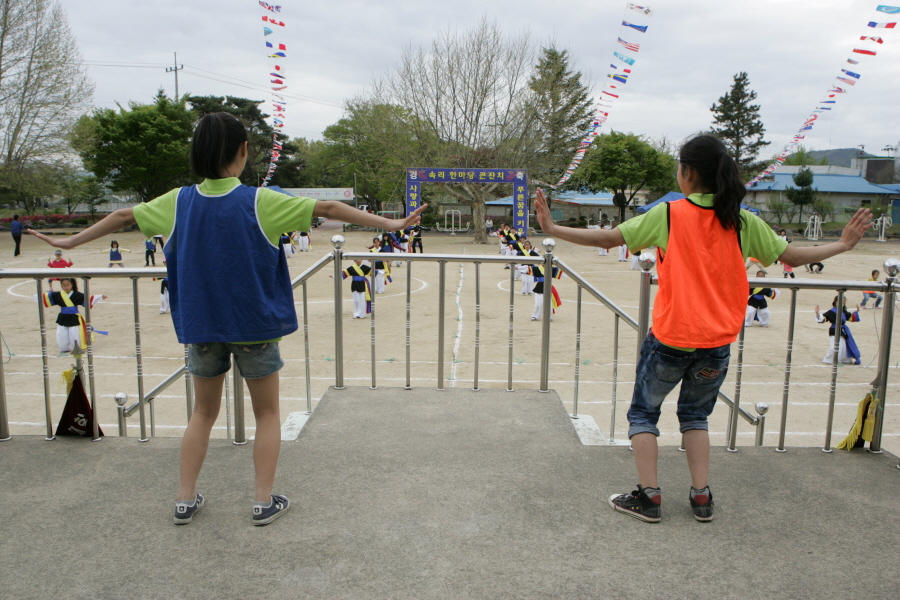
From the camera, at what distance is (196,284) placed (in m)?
→ 2.52

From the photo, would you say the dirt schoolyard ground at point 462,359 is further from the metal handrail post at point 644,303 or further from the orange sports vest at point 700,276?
the metal handrail post at point 644,303

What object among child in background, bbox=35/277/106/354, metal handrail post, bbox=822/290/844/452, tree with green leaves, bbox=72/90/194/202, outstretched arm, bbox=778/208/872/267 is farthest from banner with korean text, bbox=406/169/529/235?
outstretched arm, bbox=778/208/872/267

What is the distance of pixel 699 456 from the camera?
2824mm

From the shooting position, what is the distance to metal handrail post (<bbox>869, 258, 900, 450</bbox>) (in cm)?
339

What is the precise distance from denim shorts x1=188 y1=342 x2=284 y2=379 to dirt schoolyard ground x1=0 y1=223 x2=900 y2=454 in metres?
0.27

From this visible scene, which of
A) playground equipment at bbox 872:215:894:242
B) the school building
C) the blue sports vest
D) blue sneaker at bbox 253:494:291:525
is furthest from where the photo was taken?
the school building

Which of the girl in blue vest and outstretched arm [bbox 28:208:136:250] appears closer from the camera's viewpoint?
the girl in blue vest

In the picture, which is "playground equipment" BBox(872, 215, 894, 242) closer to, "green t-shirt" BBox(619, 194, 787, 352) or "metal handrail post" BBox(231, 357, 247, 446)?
"green t-shirt" BBox(619, 194, 787, 352)

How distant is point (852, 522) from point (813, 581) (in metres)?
0.63

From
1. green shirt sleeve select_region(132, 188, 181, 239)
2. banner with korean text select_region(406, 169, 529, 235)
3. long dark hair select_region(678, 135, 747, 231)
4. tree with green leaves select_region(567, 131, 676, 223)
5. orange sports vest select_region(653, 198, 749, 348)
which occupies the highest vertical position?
tree with green leaves select_region(567, 131, 676, 223)

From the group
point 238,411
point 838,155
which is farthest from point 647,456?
point 838,155

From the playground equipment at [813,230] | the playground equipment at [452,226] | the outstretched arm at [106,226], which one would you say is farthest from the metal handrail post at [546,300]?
the playground equipment at [813,230]

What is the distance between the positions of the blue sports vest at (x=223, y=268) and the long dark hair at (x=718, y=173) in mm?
1762

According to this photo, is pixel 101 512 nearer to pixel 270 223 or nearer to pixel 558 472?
pixel 270 223
